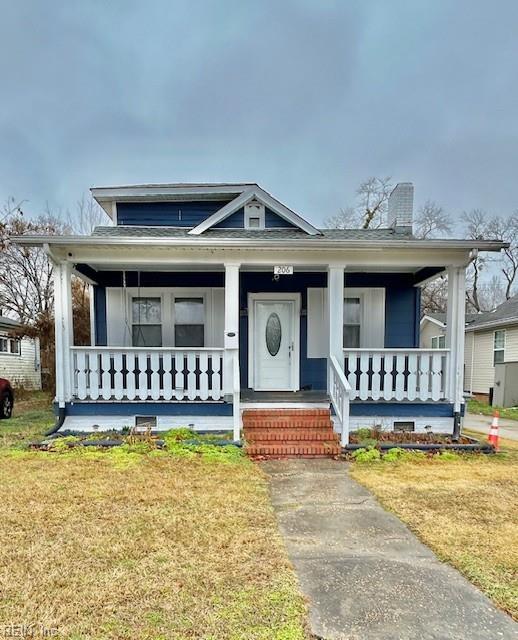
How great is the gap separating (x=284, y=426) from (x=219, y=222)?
4.28 m

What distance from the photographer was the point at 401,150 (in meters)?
23.8

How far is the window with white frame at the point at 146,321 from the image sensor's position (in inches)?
313

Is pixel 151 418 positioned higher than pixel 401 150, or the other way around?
pixel 401 150

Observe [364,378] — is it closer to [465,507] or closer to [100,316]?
Answer: [465,507]

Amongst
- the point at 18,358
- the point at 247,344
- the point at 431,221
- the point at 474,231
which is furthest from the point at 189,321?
the point at 474,231

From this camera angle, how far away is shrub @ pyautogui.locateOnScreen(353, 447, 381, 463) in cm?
520

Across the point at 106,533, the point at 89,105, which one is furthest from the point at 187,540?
the point at 89,105

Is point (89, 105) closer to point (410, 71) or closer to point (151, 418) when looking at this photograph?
point (410, 71)

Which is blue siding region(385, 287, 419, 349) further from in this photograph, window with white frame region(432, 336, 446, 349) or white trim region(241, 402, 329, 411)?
window with white frame region(432, 336, 446, 349)

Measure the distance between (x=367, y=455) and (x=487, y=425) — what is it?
5485 millimetres

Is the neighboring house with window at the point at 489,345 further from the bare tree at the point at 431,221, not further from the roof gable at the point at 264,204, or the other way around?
the bare tree at the point at 431,221

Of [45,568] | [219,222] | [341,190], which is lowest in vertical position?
[45,568]

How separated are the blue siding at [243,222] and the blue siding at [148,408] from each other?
371cm

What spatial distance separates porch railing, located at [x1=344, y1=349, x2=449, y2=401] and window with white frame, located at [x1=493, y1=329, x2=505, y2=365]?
10.7 meters
